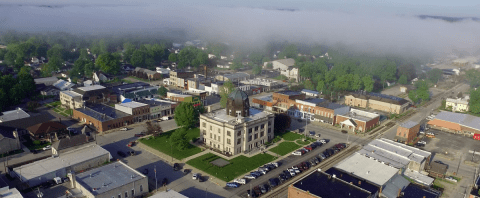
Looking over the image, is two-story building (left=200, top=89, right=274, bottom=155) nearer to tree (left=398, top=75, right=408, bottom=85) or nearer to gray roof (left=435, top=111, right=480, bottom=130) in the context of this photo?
gray roof (left=435, top=111, right=480, bottom=130)

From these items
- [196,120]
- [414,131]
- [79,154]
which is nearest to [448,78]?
[414,131]

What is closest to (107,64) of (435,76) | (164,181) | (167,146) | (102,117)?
(102,117)

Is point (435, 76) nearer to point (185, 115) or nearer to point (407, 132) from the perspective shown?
point (407, 132)

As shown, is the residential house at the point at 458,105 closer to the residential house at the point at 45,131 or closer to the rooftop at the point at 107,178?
the rooftop at the point at 107,178

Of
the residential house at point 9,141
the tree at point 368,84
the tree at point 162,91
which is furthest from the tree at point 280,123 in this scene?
the residential house at point 9,141

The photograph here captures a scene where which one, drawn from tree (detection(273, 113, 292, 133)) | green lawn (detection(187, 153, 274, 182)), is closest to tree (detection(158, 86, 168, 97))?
tree (detection(273, 113, 292, 133))
